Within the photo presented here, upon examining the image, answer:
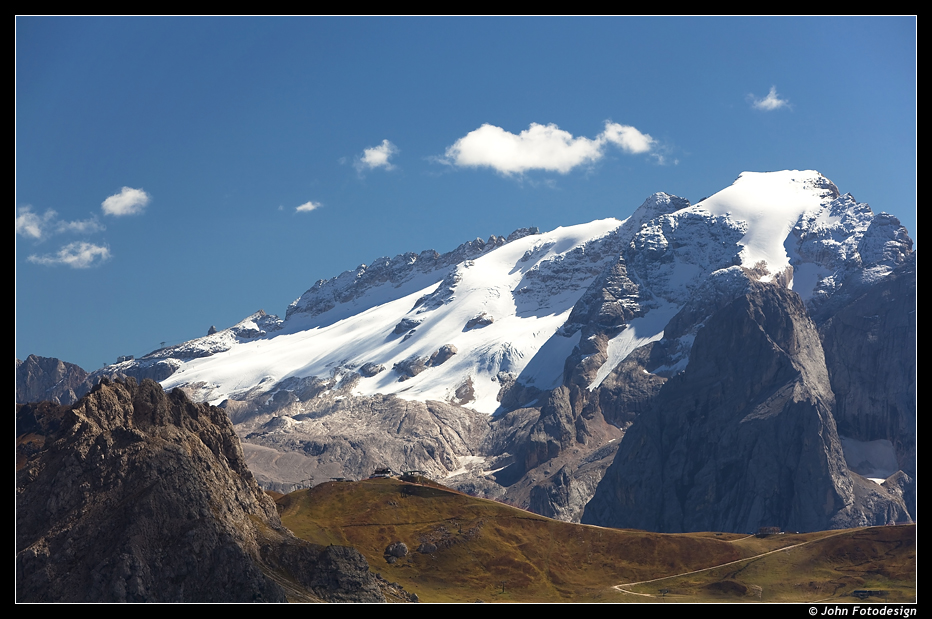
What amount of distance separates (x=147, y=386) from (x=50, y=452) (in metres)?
22.4

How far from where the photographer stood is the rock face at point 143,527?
156 metres

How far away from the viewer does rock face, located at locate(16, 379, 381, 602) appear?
512 feet

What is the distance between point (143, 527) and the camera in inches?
6393

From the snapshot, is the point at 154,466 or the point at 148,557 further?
the point at 154,466

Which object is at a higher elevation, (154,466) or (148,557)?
(154,466)

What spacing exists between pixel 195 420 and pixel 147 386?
12.0 meters

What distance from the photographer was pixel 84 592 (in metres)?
153
